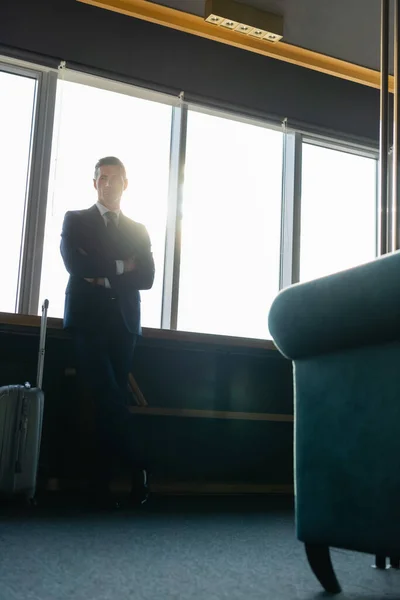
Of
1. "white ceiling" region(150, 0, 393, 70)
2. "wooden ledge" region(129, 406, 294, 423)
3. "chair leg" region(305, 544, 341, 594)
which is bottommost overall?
"chair leg" region(305, 544, 341, 594)

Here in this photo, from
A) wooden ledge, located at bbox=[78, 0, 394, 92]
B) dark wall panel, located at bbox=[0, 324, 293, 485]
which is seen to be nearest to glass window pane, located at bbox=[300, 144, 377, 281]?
wooden ledge, located at bbox=[78, 0, 394, 92]

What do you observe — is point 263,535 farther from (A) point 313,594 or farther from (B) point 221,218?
(B) point 221,218

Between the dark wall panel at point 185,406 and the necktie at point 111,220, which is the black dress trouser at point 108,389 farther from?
the dark wall panel at point 185,406

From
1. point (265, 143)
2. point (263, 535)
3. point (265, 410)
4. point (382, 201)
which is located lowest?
point (263, 535)

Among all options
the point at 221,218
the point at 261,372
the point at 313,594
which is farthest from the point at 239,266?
the point at 313,594

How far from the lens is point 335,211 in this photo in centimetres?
515

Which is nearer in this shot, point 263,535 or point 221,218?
point 263,535

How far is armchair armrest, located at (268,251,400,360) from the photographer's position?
1376mm

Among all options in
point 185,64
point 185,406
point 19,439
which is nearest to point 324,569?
point 19,439

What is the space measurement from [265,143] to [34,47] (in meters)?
1.70

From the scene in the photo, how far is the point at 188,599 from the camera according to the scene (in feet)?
4.86

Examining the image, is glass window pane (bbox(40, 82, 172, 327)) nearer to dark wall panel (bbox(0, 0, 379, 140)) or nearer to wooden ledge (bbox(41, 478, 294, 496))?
dark wall panel (bbox(0, 0, 379, 140))

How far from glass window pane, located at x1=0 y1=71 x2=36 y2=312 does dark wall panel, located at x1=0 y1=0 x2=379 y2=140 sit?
0.81 ft

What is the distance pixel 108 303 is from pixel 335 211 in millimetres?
2490
